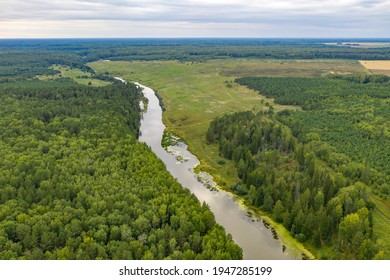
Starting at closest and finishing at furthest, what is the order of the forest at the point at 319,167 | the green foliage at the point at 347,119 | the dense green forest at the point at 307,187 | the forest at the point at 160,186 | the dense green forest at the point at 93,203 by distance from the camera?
the dense green forest at the point at 93,203 → the forest at the point at 160,186 → the dense green forest at the point at 307,187 → the forest at the point at 319,167 → the green foliage at the point at 347,119

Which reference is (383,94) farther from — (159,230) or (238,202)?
(159,230)

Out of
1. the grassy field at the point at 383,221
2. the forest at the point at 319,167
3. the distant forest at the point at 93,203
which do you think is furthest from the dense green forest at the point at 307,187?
the distant forest at the point at 93,203

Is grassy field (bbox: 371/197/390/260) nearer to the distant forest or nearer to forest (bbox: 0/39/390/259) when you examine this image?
forest (bbox: 0/39/390/259)

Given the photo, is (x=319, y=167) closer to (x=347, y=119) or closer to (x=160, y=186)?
(x=160, y=186)

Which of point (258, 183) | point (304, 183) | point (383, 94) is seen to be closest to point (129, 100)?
point (258, 183)

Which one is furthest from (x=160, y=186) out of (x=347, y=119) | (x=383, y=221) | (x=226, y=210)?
(x=347, y=119)

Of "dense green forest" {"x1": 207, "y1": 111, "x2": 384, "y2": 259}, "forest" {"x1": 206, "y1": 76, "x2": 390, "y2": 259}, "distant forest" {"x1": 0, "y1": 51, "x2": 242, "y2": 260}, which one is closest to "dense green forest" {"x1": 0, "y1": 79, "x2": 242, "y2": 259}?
"distant forest" {"x1": 0, "y1": 51, "x2": 242, "y2": 260}

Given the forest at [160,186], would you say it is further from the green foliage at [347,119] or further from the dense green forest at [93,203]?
the green foliage at [347,119]
